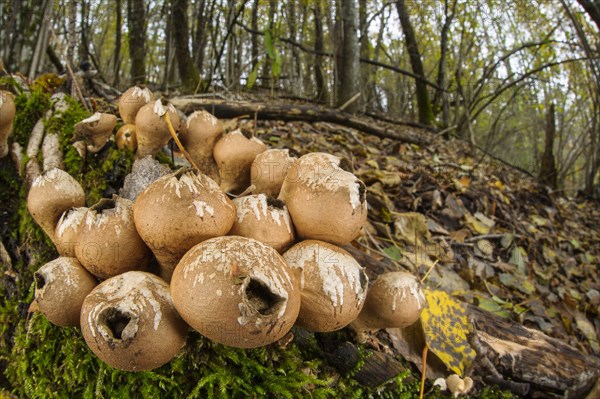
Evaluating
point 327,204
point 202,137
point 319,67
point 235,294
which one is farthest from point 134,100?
point 319,67

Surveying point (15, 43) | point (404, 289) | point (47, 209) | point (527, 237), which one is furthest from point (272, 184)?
point (15, 43)

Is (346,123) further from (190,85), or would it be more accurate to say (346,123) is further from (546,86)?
(546,86)

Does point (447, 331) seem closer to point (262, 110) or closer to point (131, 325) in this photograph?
point (131, 325)

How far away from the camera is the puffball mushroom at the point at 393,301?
5.22 ft

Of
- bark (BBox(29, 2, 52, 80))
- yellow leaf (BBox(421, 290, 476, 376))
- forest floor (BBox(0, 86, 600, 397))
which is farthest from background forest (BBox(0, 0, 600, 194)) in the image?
yellow leaf (BBox(421, 290, 476, 376))

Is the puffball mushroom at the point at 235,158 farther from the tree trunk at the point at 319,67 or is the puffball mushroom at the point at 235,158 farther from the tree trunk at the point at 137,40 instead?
the tree trunk at the point at 319,67

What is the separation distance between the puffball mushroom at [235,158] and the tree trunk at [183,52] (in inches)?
175

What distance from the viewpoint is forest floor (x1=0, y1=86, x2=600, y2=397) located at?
59.2 inches

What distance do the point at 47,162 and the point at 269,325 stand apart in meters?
1.79

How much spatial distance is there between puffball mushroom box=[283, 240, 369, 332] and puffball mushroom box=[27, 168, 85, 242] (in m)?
1.08

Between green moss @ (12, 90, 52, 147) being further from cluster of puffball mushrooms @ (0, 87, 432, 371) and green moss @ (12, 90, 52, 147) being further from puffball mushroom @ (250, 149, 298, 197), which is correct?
puffball mushroom @ (250, 149, 298, 197)

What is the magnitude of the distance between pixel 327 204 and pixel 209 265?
21.5 inches

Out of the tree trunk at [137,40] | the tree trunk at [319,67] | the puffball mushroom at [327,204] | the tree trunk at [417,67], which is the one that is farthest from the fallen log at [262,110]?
the tree trunk at [417,67]

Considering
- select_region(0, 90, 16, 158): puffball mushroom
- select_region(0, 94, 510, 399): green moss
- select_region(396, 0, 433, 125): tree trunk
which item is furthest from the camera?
select_region(396, 0, 433, 125): tree trunk
